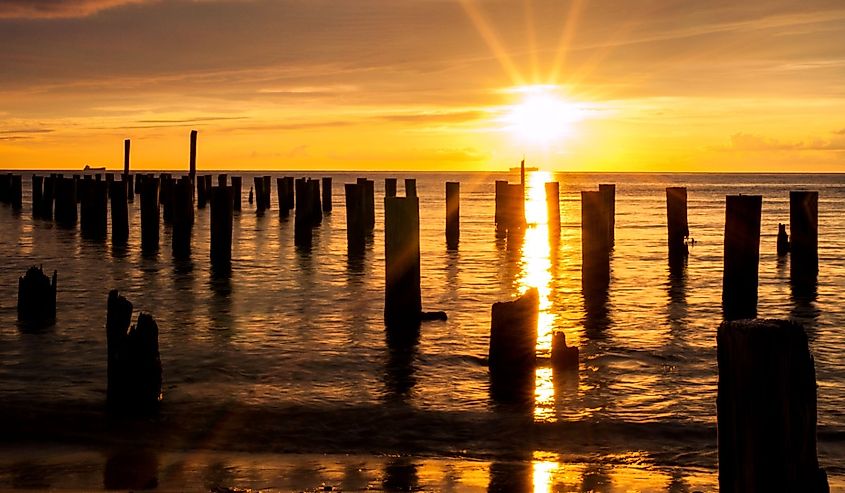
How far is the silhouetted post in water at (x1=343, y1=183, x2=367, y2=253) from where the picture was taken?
23.3 meters

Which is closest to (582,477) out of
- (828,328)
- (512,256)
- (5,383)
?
(5,383)

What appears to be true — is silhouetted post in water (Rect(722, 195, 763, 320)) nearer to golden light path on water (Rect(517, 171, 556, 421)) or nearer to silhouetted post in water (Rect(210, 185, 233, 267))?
golden light path on water (Rect(517, 171, 556, 421))

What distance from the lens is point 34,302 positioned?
13586mm

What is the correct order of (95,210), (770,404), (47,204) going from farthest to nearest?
(47,204), (95,210), (770,404)

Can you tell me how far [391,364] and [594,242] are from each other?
688 cm

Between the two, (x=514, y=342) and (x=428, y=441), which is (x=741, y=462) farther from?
(x=514, y=342)

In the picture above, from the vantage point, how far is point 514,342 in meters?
10.1

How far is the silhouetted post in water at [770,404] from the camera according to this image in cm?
431

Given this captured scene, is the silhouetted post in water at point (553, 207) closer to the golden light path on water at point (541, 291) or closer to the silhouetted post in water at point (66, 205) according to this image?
the golden light path on water at point (541, 291)

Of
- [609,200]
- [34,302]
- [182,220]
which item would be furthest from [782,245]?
[34,302]

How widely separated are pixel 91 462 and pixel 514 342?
4.72 m

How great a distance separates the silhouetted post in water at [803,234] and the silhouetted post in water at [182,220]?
1334 centimetres

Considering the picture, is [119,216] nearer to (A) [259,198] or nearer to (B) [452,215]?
(B) [452,215]

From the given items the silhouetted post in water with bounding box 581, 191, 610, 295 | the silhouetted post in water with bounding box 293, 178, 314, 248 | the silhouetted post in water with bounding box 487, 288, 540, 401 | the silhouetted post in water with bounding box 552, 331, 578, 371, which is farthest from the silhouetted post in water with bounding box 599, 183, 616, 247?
the silhouetted post in water with bounding box 487, 288, 540, 401
